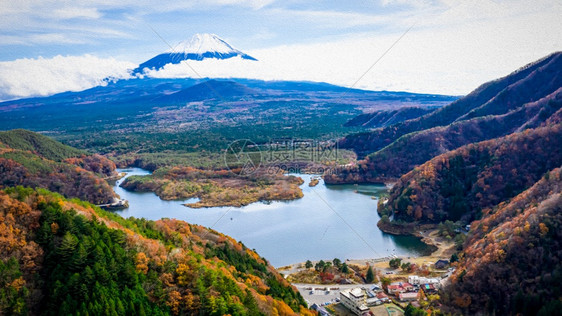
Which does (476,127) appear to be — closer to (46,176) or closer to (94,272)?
(46,176)

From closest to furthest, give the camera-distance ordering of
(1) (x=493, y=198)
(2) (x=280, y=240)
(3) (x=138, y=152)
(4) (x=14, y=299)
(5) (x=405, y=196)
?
(4) (x=14, y=299)
(2) (x=280, y=240)
(1) (x=493, y=198)
(5) (x=405, y=196)
(3) (x=138, y=152)

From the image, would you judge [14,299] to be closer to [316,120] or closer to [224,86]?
[316,120]

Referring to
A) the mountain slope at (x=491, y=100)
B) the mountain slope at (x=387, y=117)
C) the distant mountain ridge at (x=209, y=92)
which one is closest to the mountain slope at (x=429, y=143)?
the mountain slope at (x=491, y=100)

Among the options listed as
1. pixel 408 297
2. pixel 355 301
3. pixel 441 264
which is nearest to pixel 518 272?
pixel 408 297


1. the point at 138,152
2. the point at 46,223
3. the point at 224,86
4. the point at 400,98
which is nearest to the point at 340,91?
the point at 400,98

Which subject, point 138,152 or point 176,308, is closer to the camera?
point 176,308

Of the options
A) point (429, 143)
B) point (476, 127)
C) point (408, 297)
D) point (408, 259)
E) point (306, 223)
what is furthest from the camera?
point (476, 127)
